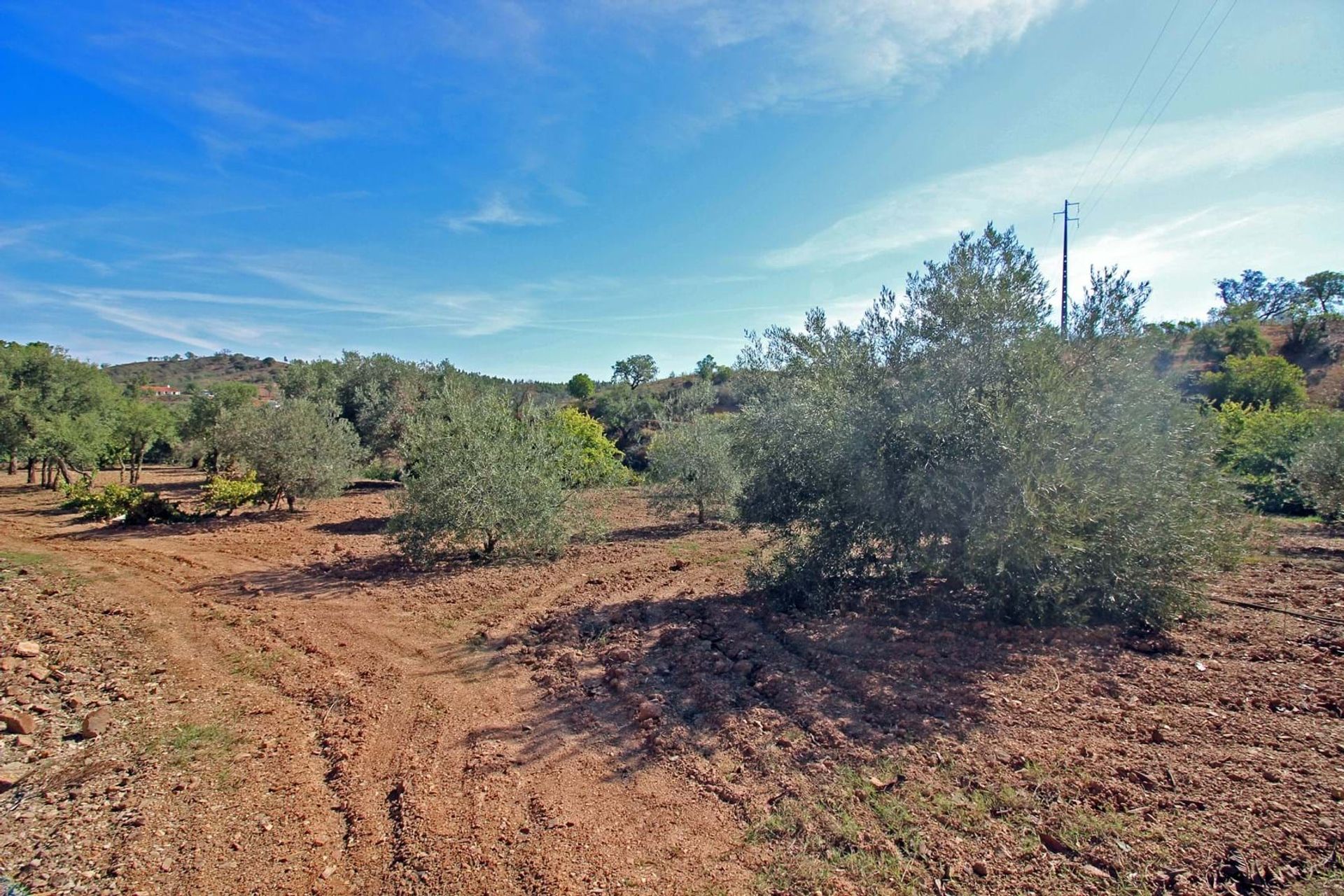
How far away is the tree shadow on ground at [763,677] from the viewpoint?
14.9 ft

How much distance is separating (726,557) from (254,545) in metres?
9.97

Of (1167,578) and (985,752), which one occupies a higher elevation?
(1167,578)

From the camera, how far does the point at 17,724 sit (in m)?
4.70

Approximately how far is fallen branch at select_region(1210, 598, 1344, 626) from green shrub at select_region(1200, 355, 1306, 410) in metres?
26.4

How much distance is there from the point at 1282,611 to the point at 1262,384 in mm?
29412

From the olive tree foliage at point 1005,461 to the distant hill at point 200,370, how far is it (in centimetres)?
7387

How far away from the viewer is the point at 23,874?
3162 mm

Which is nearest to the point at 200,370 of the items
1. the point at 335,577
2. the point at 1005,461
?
the point at 335,577

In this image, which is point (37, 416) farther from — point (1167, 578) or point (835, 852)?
point (1167, 578)

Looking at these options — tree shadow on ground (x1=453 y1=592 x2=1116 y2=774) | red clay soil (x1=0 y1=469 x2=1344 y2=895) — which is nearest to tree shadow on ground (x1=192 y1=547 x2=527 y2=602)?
red clay soil (x1=0 y1=469 x2=1344 y2=895)

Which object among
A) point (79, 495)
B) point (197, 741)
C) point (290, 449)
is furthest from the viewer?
point (290, 449)

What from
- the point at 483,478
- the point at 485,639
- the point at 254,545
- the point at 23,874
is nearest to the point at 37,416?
the point at 254,545

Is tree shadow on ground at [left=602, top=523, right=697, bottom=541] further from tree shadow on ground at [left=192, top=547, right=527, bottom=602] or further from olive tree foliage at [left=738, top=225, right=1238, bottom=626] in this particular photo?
olive tree foliage at [left=738, top=225, right=1238, bottom=626]

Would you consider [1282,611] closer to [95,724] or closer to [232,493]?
[95,724]
